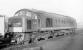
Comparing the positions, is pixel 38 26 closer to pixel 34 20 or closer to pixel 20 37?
pixel 34 20

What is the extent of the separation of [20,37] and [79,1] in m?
6.96

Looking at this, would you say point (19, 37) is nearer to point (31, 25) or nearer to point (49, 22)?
point (31, 25)

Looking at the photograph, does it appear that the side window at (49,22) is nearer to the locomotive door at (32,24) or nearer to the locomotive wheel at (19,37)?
the locomotive door at (32,24)

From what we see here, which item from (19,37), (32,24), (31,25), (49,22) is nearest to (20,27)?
(19,37)

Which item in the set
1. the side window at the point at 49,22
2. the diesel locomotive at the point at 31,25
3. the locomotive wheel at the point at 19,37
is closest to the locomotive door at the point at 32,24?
the diesel locomotive at the point at 31,25

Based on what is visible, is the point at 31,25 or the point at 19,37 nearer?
the point at 19,37

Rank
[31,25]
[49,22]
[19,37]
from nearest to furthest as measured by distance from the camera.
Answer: [19,37] < [31,25] < [49,22]

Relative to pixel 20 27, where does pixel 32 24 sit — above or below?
above

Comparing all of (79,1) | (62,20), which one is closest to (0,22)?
(79,1)

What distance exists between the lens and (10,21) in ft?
43.4

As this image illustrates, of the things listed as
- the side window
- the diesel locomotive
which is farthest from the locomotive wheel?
the side window

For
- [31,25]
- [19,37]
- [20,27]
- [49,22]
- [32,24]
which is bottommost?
[19,37]

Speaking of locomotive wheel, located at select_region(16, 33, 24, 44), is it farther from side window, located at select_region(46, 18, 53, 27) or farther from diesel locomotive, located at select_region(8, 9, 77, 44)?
side window, located at select_region(46, 18, 53, 27)

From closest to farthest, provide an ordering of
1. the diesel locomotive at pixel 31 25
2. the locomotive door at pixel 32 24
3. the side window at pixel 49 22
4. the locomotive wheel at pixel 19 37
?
the locomotive wheel at pixel 19 37 → the diesel locomotive at pixel 31 25 → the locomotive door at pixel 32 24 → the side window at pixel 49 22
